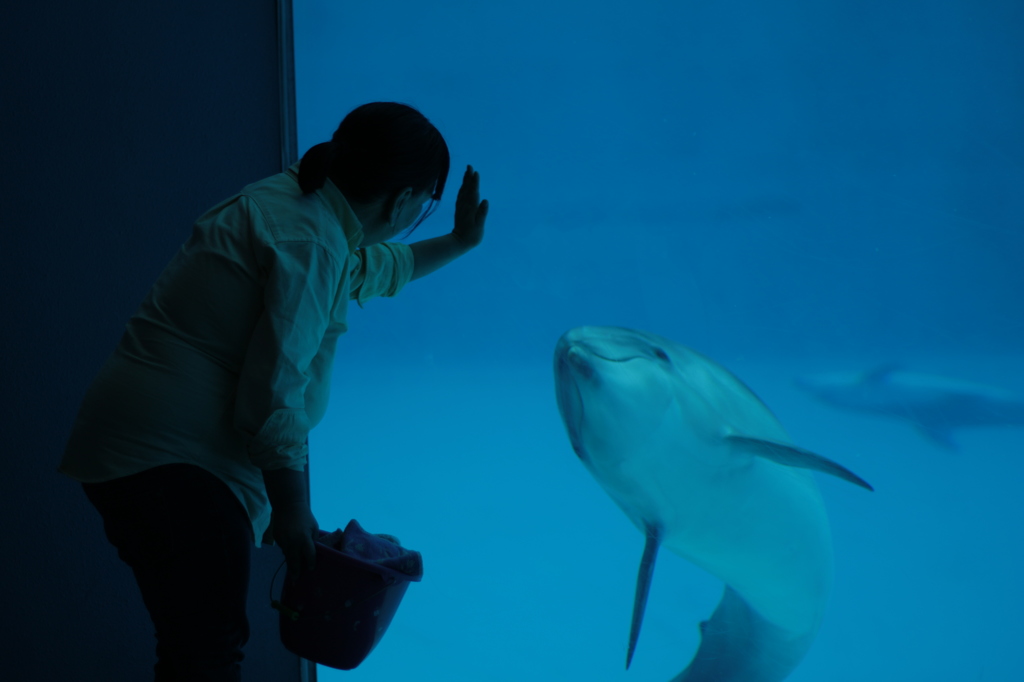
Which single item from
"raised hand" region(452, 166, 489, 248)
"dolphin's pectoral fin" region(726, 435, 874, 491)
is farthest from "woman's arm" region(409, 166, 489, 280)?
"dolphin's pectoral fin" region(726, 435, 874, 491)

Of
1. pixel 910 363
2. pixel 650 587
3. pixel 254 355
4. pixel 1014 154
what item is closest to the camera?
pixel 254 355

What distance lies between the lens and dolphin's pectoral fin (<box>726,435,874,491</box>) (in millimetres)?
1677

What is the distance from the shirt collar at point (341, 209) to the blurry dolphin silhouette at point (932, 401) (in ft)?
4.34

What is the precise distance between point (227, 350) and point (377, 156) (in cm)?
41

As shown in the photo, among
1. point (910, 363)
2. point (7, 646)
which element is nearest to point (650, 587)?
point (910, 363)

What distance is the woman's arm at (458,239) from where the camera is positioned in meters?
1.68

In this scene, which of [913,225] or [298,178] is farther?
[913,225]

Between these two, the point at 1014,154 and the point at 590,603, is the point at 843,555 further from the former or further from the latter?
the point at 1014,154

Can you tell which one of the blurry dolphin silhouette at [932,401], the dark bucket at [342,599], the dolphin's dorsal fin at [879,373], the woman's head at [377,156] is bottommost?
the dark bucket at [342,599]

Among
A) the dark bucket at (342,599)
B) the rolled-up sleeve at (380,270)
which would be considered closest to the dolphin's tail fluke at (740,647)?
the dark bucket at (342,599)

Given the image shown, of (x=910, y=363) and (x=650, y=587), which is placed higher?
(x=910, y=363)

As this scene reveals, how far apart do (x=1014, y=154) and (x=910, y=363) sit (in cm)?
54

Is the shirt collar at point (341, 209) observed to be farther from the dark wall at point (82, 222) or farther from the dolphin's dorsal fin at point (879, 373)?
the dolphin's dorsal fin at point (879, 373)

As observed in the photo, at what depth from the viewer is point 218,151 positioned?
7.14 ft
